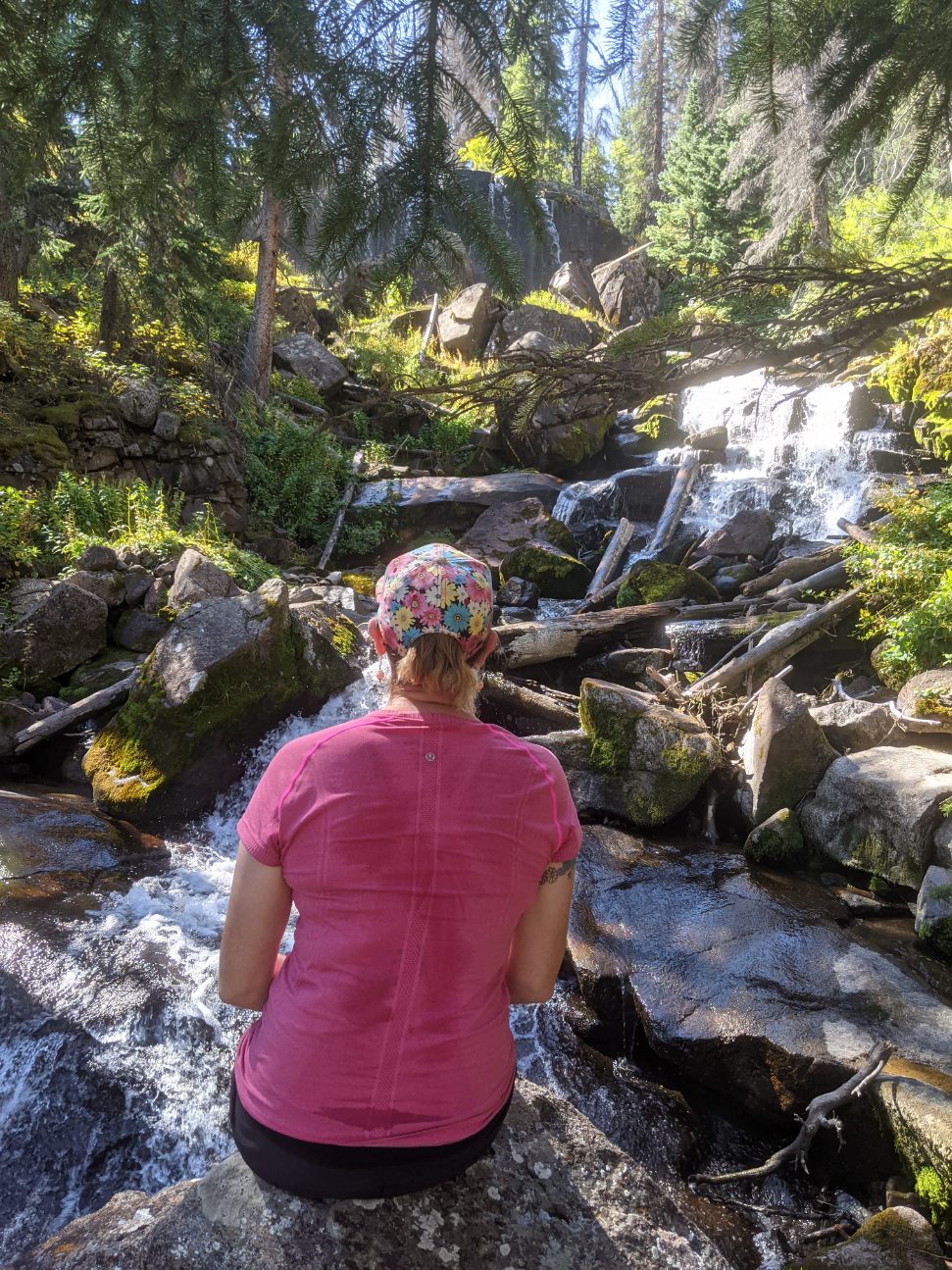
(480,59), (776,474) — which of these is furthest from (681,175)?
(480,59)

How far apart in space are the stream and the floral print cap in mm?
1743

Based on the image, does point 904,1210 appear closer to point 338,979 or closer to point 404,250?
point 338,979

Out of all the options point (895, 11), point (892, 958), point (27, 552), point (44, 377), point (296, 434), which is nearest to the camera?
point (895, 11)

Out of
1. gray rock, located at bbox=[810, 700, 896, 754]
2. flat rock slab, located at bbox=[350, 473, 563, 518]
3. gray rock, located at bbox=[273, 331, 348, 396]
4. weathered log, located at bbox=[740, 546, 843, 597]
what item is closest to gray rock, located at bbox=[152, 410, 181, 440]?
flat rock slab, located at bbox=[350, 473, 563, 518]

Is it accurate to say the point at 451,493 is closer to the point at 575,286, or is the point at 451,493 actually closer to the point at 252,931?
the point at 252,931

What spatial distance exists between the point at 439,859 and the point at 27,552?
314 inches

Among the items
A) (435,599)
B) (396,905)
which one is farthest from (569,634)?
(396,905)

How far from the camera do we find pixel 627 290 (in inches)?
1115

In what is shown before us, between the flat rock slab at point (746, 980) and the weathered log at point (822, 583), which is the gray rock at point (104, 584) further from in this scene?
the weathered log at point (822, 583)

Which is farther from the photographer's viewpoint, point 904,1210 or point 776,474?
point 776,474

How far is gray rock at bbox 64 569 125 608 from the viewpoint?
24.9ft

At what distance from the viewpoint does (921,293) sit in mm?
2574

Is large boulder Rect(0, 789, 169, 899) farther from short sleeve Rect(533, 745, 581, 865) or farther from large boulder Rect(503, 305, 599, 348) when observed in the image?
large boulder Rect(503, 305, 599, 348)

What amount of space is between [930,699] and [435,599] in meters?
5.93
